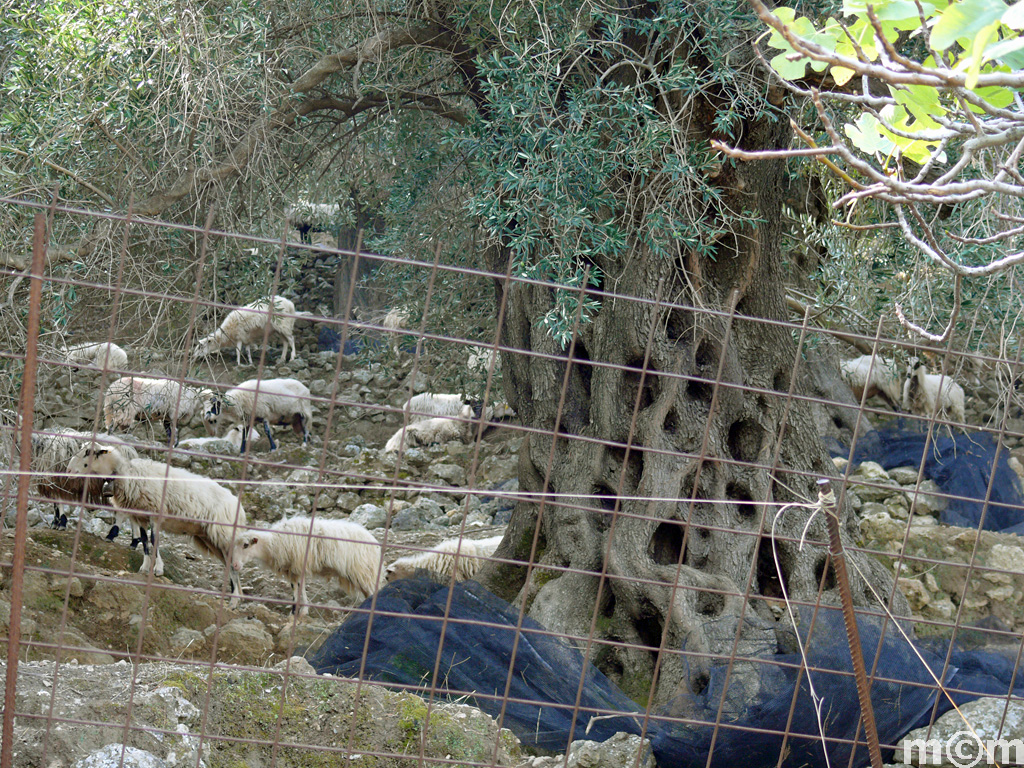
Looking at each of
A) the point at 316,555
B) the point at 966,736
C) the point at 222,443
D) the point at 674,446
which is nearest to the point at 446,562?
the point at 316,555

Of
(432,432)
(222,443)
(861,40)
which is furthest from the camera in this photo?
(432,432)

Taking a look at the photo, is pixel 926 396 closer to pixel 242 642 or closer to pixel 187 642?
pixel 242 642

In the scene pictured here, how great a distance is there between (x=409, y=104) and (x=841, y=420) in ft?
26.1

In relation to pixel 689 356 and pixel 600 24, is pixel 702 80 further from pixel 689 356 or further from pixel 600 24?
A: pixel 689 356

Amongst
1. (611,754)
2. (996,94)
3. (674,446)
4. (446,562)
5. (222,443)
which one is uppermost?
(996,94)

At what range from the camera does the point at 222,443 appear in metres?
12.8

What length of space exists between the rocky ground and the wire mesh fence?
0.02 m

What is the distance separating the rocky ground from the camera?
3.28 metres

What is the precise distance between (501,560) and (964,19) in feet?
7.02

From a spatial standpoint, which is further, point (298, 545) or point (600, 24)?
point (298, 545)

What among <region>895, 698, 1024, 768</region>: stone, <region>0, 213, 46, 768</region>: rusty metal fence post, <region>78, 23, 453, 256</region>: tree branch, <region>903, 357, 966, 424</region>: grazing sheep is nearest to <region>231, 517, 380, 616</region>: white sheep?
<region>78, 23, 453, 256</region>: tree branch

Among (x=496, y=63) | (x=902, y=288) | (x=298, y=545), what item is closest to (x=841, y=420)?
(x=902, y=288)

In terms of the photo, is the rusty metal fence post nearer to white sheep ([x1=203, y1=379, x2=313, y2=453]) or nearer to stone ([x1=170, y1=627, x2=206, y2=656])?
stone ([x1=170, y1=627, x2=206, y2=656])

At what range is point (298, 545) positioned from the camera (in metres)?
7.93
